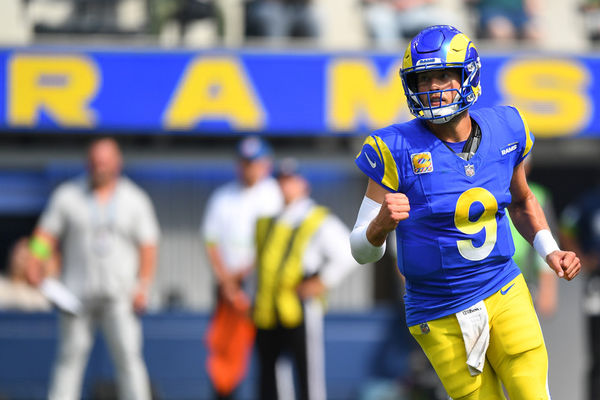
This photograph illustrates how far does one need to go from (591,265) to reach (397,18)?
418cm

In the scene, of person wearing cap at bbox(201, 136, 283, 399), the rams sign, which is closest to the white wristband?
person wearing cap at bbox(201, 136, 283, 399)

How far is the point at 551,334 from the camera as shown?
28.2 ft

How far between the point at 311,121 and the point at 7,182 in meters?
3.13

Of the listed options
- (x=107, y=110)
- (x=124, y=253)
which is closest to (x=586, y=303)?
(x=124, y=253)

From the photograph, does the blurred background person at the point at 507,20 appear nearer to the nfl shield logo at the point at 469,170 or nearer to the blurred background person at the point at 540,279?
the blurred background person at the point at 540,279

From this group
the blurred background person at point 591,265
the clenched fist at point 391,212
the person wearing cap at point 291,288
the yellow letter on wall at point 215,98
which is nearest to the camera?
the clenched fist at point 391,212

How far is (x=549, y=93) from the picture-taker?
10820mm

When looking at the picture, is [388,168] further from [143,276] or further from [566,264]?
[143,276]

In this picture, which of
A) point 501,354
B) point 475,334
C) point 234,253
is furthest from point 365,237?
point 234,253

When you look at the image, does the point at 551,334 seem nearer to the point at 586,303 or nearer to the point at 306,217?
the point at 586,303

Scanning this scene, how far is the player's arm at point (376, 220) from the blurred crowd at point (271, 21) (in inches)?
248

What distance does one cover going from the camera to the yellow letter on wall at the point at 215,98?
10.7 meters

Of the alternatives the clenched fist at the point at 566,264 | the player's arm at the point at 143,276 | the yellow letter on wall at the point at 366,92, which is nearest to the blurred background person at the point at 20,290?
the player's arm at the point at 143,276

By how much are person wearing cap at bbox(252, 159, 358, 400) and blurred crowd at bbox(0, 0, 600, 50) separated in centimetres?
278
